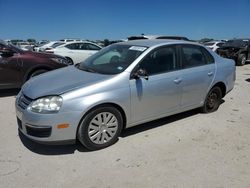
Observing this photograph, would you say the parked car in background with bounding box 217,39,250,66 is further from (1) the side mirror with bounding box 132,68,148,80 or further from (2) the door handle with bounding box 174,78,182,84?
(1) the side mirror with bounding box 132,68,148,80

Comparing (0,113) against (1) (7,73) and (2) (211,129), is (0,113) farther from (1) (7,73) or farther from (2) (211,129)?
(2) (211,129)

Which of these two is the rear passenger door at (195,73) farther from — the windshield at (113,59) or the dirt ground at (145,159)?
the windshield at (113,59)

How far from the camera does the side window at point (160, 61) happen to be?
13.6 feet

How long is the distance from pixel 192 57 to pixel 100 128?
226 cm

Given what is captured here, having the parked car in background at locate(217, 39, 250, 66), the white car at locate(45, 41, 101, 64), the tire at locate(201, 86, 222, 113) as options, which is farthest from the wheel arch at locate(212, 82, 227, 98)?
the parked car in background at locate(217, 39, 250, 66)

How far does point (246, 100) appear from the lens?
6617 mm

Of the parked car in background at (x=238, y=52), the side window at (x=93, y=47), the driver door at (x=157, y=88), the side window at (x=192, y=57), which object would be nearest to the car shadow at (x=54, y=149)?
the driver door at (x=157, y=88)

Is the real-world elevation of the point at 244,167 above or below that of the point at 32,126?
below

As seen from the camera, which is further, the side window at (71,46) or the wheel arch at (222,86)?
the side window at (71,46)

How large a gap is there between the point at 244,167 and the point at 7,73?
557 centimetres

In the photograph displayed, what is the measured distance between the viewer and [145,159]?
3.51 m

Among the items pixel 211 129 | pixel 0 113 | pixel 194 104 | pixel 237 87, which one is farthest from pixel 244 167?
pixel 237 87

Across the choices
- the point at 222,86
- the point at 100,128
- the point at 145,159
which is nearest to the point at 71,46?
the point at 222,86

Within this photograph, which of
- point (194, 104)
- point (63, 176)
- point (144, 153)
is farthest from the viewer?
point (194, 104)
